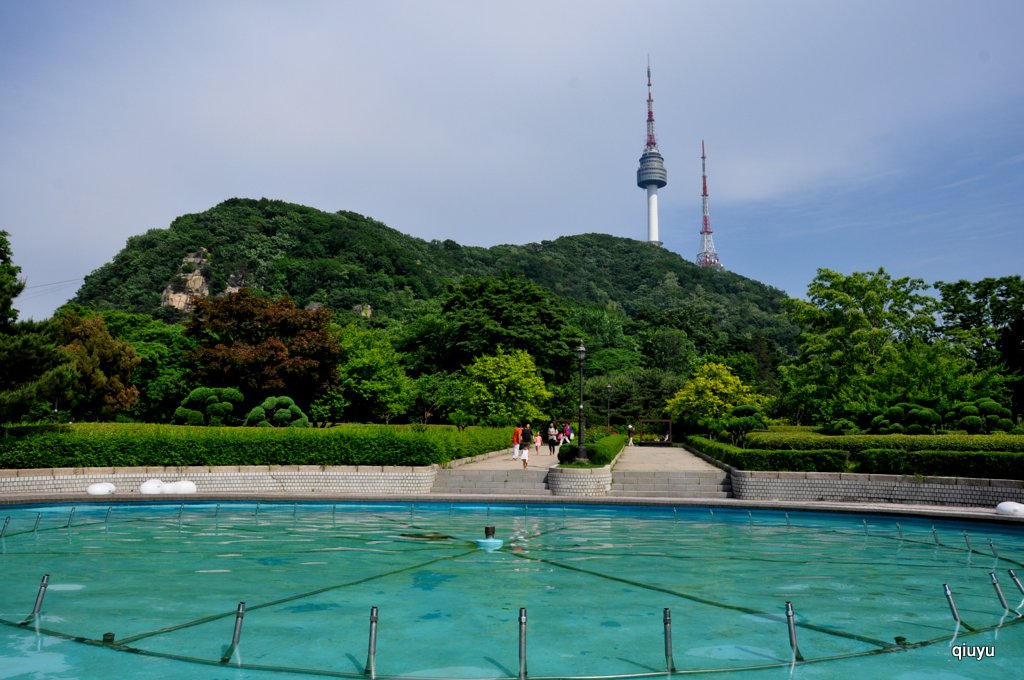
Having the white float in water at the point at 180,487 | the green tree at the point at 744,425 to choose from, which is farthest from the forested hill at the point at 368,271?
the white float in water at the point at 180,487

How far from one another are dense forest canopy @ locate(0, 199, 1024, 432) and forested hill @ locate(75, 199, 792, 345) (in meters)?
1.35

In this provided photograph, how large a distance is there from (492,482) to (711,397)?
2747 centimetres

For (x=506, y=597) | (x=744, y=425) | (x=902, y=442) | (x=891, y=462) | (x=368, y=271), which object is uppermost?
(x=368, y=271)

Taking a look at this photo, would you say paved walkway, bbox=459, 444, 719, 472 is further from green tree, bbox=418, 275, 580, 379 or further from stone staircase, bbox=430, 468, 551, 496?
green tree, bbox=418, 275, 580, 379

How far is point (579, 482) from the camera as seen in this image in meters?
24.1

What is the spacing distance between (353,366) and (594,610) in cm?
3592

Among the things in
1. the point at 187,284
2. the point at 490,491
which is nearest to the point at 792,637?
the point at 490,491

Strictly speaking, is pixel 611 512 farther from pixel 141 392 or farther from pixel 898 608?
pixel 141 392

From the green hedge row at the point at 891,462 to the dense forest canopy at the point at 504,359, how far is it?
4877mm

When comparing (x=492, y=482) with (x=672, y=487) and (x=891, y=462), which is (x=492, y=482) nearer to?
(x=672, y=487)

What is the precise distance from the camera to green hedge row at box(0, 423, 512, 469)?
2495 centimetres

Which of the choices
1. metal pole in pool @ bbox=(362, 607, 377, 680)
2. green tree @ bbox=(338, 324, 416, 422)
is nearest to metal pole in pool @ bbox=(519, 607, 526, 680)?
metal pole in pool @ bbox=(362, 607, 377, 680)

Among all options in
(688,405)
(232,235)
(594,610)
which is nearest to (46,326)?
(594,610)

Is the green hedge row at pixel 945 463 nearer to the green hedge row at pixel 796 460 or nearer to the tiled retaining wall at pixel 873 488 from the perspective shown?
the tiled retaining wall at pixel 873 488
